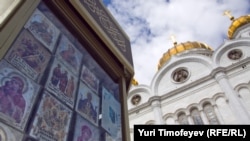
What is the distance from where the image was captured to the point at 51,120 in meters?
1.63

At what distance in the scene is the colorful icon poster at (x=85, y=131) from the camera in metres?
1.83

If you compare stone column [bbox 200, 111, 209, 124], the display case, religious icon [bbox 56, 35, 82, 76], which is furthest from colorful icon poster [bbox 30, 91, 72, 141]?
stone column [bbox 200, 111, 209, 124]

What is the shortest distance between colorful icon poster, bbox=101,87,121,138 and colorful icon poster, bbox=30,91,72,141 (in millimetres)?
488

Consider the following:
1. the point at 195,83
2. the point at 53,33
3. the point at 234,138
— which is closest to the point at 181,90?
the point at 195,83

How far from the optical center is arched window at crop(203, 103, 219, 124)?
11086mm

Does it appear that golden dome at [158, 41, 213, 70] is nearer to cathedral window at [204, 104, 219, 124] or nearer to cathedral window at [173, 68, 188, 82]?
cathedral window at [173, 68, 188, 82]

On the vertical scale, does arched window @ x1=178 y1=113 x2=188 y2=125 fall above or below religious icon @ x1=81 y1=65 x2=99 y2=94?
above

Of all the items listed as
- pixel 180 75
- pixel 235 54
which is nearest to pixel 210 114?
pixel 180 75

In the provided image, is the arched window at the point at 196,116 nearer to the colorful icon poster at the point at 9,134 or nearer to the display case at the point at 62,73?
the display case at the point at 62,73

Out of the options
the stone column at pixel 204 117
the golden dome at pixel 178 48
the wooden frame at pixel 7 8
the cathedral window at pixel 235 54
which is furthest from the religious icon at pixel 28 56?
the golden dome at pixel 178 48

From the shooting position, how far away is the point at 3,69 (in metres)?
1.48

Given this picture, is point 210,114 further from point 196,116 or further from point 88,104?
point 88,104

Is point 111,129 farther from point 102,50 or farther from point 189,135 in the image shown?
point 189,135

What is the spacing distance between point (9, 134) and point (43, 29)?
39.2 inches
